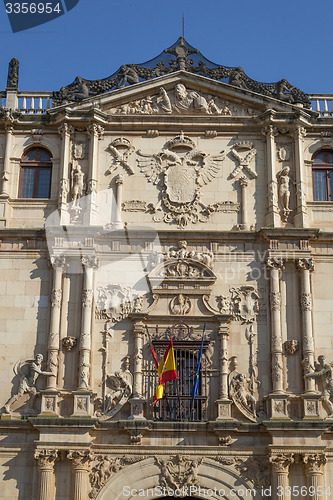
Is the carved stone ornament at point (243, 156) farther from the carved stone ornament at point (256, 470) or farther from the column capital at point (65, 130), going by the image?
the carved stone ornament at point (256, 470)

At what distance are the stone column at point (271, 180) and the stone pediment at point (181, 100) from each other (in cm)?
76

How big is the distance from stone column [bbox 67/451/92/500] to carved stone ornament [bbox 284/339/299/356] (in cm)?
530

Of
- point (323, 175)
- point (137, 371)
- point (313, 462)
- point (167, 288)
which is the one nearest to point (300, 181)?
point (323, 175)

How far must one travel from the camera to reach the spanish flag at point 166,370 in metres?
20.9

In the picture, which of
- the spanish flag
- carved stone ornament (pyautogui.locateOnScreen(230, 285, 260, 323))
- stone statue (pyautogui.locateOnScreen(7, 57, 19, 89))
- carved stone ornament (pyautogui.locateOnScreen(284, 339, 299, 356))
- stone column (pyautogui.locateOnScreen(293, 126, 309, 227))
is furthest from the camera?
stone statue (pyautogui.locateOnScreen(7, 57, 19, 89))

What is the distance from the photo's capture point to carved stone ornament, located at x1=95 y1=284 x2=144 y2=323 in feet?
72.5

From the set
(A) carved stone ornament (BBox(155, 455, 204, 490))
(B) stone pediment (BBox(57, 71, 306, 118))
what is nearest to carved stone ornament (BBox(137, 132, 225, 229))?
(B) stone pediment (BBox(57, 71, 306, 118))

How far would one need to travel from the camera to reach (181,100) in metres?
24.2

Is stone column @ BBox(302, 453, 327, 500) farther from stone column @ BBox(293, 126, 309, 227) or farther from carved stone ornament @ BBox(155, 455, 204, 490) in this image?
stone column @ BBox(293, 126, 309, 227)

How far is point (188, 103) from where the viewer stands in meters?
24.2

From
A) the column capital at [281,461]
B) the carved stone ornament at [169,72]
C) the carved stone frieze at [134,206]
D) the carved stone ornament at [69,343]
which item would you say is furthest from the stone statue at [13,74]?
the column capital at [281,461]

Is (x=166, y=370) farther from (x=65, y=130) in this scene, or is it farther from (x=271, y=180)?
(x=65, y=130)

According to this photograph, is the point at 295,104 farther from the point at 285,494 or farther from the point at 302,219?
the point at 285,494

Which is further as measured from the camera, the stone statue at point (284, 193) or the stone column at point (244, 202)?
the stone statue at point (284, 193)
